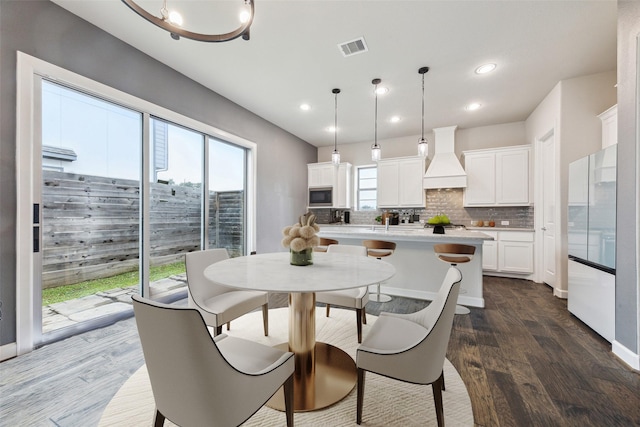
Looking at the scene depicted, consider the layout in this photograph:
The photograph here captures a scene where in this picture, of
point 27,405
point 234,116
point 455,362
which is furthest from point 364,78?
point 27,405

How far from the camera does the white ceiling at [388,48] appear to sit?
2.15 meters

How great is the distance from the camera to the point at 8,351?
6.23 ft

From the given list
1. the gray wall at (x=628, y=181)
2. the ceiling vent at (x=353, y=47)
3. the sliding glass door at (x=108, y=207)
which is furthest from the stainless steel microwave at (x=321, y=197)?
the gray wall at (x=628, y=181)

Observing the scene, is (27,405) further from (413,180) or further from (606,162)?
(413,180)

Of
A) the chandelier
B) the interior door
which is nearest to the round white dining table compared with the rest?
the chandelier

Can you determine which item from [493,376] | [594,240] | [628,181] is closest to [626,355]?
[594,240]

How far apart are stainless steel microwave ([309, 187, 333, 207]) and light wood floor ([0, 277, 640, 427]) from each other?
12.3 ft

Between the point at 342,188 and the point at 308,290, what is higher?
the point at 342,188

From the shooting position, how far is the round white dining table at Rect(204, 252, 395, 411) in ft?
4.23

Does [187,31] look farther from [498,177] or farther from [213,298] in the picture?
[498,177]

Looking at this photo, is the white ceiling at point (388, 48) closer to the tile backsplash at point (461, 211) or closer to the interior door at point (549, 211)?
the interior door at point (549, 211)

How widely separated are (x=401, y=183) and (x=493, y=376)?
4099mm

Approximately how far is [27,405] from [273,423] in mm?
1468

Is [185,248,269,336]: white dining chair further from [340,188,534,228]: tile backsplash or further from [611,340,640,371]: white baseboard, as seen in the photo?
[340,188,534,228]: tile backsplash
